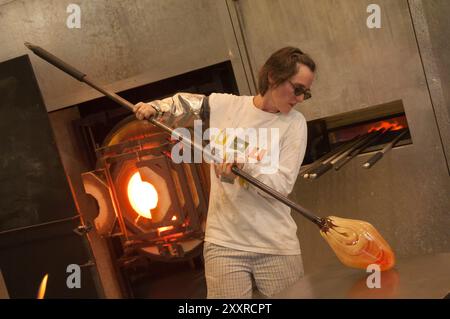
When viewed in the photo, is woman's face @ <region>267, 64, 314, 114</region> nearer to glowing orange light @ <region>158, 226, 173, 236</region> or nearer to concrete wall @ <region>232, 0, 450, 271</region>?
concrete wall @ <region>232, 0, 450, 271</region>

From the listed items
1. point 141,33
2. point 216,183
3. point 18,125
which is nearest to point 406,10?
point 216,183

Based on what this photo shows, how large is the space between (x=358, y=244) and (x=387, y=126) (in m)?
1.16

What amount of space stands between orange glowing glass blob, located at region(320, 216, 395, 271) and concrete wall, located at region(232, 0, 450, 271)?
2.45 feet

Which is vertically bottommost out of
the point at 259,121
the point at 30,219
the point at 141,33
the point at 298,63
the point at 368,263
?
the point at 368,263

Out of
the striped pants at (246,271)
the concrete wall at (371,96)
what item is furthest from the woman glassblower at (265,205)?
the concrete wall at (371,96)

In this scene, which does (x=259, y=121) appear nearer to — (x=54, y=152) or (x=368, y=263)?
(x=368, y=263)

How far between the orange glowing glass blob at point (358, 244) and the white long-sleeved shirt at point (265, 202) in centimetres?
18

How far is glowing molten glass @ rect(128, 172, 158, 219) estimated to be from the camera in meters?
3.54

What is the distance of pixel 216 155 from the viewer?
247cm

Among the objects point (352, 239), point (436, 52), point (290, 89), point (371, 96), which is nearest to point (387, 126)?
point (371, 96)

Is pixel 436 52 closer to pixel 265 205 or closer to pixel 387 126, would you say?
pixel 387 126

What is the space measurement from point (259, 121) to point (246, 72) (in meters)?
0.78

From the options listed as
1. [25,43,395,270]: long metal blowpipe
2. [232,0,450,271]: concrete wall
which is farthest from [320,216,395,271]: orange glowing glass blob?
[232,0,450,271]: concrete wall

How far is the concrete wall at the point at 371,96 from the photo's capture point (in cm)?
280
